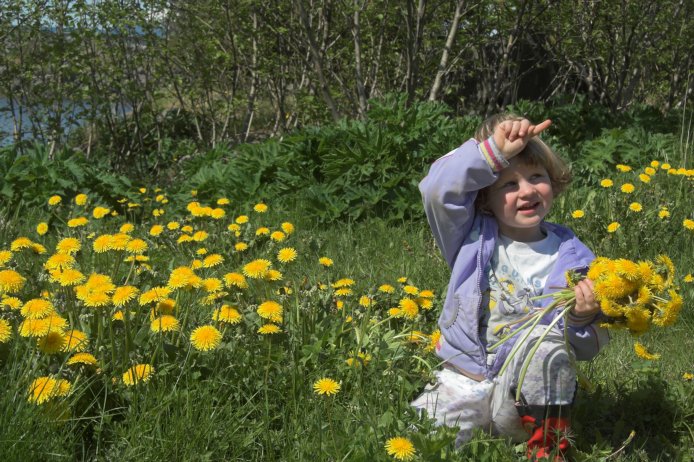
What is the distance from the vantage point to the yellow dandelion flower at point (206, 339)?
2.27m

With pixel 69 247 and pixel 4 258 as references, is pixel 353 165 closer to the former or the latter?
pixel 69 247

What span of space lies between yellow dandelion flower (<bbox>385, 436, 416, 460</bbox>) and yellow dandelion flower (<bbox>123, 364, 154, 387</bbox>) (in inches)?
27.3

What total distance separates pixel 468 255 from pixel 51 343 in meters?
1.29

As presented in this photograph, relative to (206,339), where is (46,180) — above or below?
below

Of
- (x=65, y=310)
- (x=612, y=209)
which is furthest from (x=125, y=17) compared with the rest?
(x=65, y=310)

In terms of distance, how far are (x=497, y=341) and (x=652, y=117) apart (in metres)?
5.10

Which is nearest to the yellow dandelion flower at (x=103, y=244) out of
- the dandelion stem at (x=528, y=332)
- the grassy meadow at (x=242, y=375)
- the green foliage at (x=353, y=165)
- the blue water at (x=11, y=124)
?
the grassy meadow at (x=242, y=375)

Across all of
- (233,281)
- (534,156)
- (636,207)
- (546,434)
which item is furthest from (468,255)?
(636,207)

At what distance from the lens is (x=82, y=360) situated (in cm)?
217

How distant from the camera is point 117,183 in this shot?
5.80 meters

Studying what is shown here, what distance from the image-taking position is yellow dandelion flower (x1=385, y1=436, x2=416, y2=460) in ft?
6.43

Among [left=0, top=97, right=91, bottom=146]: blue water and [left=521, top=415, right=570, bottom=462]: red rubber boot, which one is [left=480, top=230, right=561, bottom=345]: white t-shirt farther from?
[left=0, top=97, right=91, bottom=146]: blue water

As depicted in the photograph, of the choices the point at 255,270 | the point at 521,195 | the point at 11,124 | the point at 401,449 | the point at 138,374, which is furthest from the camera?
the point at 11,124

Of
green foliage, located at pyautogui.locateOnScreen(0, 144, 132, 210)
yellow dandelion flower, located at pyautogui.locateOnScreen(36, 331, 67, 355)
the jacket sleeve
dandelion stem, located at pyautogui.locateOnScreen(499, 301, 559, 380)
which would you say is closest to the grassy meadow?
yellow dandelion flower, located at pyautogui.locateOnScreen(36, 331, 67, 355)
